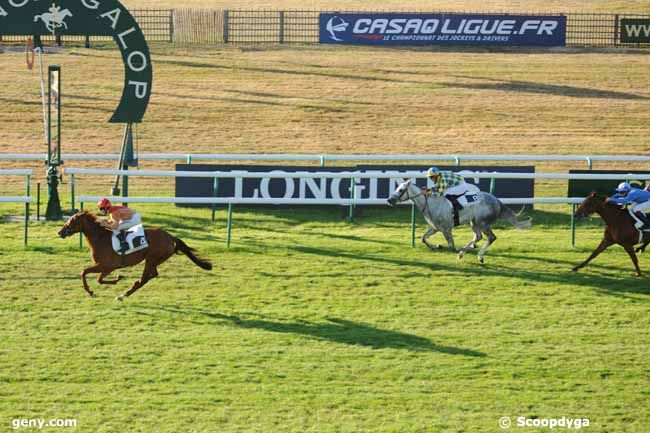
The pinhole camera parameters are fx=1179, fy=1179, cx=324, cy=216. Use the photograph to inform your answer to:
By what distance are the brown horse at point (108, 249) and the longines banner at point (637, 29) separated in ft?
80.2

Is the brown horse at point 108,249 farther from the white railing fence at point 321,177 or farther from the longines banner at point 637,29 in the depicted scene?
the longines banner at point 637,29

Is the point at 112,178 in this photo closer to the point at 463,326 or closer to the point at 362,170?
the point at 362,170

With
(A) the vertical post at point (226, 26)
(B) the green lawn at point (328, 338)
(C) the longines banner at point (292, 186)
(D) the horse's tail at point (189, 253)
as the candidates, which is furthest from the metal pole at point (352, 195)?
(A) the vertical post at point (226, 26)

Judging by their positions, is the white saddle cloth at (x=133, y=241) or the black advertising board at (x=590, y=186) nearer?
the white saddle cloth at (x=133, y=241)

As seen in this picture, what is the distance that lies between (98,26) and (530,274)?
24.3 ft

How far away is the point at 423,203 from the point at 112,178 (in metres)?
8.72

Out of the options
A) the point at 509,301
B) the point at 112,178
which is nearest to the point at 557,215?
the point at 509,301

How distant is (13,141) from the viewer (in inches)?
977

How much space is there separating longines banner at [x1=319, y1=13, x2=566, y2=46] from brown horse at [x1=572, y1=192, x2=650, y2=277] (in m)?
19.9

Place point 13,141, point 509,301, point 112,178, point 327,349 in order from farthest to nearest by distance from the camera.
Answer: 1. point 13,141
2. point 112,178
3. point 509,301
4. point 327,349

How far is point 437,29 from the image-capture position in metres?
33.8

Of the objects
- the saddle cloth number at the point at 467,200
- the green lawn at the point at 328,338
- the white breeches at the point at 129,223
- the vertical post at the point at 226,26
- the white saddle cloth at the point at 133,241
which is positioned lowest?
the green lawn at the point at 328,338

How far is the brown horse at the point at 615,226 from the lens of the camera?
561 inches

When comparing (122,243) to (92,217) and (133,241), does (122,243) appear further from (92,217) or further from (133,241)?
(92,217)
